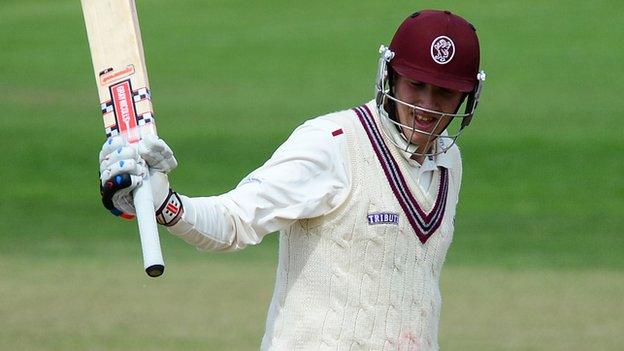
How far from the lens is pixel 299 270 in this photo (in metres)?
3.68

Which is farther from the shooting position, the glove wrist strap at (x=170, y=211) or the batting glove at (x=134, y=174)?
the glove wrist strap at (x=170, y=211)

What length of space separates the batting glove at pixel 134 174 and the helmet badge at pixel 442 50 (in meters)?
0.81

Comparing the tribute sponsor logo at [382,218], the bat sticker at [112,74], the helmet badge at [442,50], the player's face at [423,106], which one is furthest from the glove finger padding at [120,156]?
the helmet badge at [442,50]

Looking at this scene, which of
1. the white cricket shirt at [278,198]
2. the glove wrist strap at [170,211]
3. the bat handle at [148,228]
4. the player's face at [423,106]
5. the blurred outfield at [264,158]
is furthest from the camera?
the blurred outfield at [264,158]

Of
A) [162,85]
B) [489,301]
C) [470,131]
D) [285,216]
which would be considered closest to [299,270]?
[285,216]

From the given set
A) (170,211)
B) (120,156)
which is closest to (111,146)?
(120,156)

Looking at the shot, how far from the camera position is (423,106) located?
377 cm

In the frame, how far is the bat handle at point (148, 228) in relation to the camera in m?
3.23

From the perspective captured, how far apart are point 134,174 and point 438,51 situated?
3.19 feet

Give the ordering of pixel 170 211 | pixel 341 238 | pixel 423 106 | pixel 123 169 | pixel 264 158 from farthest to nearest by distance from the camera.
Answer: pixel 264 158 < pixel 423 106 < pixel 341 238 < pixel 170 211 < pixel 123 169

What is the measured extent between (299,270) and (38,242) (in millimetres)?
6634

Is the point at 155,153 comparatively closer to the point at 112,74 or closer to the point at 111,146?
the point at 111,146

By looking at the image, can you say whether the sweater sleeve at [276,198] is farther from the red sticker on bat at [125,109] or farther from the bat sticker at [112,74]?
the bat sticker at [112,74]

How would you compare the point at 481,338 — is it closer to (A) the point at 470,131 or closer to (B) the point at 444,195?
(B) the point at 444,195
